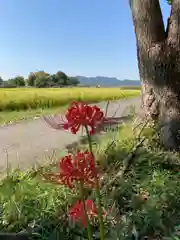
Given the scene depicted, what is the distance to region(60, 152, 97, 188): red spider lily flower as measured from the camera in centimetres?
84

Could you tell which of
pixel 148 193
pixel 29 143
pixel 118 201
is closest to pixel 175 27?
pixel 148 193

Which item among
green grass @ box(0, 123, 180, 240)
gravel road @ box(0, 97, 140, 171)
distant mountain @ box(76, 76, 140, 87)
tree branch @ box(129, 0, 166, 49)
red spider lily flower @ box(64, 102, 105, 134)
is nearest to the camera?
red spider lily flower @ box(64, 102, 105, 134)

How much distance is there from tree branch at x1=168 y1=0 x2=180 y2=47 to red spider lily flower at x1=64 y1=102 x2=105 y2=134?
2.88 metres

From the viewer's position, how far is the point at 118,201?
94.9 inches

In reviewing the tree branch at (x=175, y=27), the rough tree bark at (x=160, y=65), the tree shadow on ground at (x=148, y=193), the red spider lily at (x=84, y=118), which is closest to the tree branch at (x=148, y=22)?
the rough tree bark at (x=160, y=65)

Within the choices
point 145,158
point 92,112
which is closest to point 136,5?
point 145,158

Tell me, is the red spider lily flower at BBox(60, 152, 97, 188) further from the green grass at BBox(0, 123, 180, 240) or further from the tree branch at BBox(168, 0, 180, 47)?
the tree branch at BBox(168, 0, 180, 47)

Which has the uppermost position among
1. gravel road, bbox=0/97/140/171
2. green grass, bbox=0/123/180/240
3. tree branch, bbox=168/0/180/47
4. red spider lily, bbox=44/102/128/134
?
tree branch, bbox=168/0/180/47

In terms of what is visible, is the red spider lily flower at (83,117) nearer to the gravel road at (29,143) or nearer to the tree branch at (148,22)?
the gravel road at (29,143)

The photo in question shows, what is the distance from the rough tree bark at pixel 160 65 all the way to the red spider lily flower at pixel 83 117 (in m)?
2.78

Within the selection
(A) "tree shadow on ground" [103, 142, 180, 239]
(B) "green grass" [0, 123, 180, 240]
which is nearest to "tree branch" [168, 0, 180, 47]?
(A) "tree shadow on ground" [103, 142, 180, 239]

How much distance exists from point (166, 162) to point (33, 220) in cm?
150

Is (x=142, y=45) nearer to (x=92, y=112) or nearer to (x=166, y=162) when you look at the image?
(x=166, y=162)

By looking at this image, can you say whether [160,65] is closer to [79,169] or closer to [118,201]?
[118,201]
